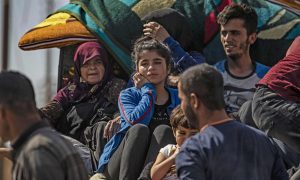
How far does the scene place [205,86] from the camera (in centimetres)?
593

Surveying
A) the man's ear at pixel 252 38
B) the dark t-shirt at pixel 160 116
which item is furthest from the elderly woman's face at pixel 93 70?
the man's ear at pixel 252 38

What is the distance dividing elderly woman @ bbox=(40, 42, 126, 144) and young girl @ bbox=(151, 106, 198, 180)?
5.85ft

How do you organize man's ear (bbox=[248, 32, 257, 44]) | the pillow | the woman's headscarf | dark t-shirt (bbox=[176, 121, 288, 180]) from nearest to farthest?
1. dark t-shirt (bbox=[176, 121, 288, 180])
2. man's ear (bbox=[248, 32, 257, 44])
3. the woman's headscarf
4. the pillow

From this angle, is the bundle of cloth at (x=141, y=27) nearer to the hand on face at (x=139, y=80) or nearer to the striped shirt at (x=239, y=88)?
the striped shirt at (x=239, y=88)

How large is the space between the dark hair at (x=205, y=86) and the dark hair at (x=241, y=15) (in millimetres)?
2855

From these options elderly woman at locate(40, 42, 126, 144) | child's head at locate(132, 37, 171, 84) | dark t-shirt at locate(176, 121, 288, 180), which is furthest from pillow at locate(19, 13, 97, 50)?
dark t-shirt at locate(176, 121, 288, 180)

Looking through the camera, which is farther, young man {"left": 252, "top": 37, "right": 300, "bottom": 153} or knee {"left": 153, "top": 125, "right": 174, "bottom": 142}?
knee {"left": 153, "top": 125, "right": 174, "bottom": 142}

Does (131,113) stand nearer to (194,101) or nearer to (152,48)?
(152,48)

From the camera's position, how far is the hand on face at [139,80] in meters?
8.34

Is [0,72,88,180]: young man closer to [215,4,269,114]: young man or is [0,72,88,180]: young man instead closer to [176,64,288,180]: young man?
[176,64,288,180]: young man

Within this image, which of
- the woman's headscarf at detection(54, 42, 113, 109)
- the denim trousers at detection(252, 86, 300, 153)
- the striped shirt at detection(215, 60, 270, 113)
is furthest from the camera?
the woman's headscarf at detection(54, 42, 113, 109)

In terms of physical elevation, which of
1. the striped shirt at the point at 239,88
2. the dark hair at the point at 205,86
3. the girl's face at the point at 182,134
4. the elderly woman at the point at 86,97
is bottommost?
the elderly woman at the point at 86,97

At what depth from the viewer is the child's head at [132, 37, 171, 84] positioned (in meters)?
8.37

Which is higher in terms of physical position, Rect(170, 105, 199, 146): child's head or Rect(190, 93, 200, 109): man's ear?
Rect(190, 93, 200, 109): man's ear
